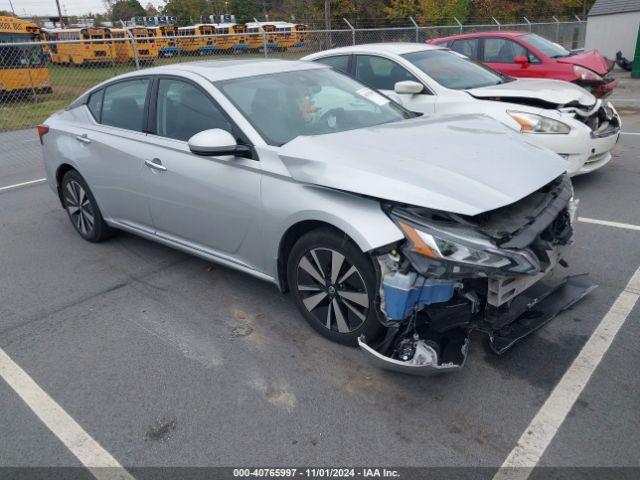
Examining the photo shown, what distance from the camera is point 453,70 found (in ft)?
23.3

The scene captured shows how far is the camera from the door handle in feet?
13.5

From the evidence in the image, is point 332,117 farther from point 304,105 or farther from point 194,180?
point 194,180

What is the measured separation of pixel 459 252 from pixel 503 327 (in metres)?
0.67

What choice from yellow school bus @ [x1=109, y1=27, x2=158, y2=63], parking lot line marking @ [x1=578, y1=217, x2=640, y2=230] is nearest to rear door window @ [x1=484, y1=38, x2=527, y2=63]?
parking lot line marking @ [x1=578, y1=217, x2=640, y2=230]

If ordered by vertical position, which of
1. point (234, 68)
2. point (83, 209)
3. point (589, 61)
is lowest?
point (83, 209)

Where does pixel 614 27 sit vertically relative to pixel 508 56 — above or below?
below

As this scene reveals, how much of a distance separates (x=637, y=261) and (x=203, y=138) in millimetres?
3496

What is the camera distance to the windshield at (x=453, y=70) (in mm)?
6895

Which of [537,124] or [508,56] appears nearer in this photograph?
[537,124]

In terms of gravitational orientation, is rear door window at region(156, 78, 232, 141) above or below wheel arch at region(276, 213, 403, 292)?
above

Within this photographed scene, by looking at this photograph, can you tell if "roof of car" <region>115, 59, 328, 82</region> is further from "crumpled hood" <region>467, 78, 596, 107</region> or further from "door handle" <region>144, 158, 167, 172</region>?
"crumpled hood" <region>467, 78, 596, 107</region>

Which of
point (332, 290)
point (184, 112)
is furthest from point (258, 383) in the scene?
point (184, 112)

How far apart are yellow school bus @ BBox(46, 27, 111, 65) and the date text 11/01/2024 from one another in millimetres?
16048

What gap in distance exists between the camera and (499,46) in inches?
386
